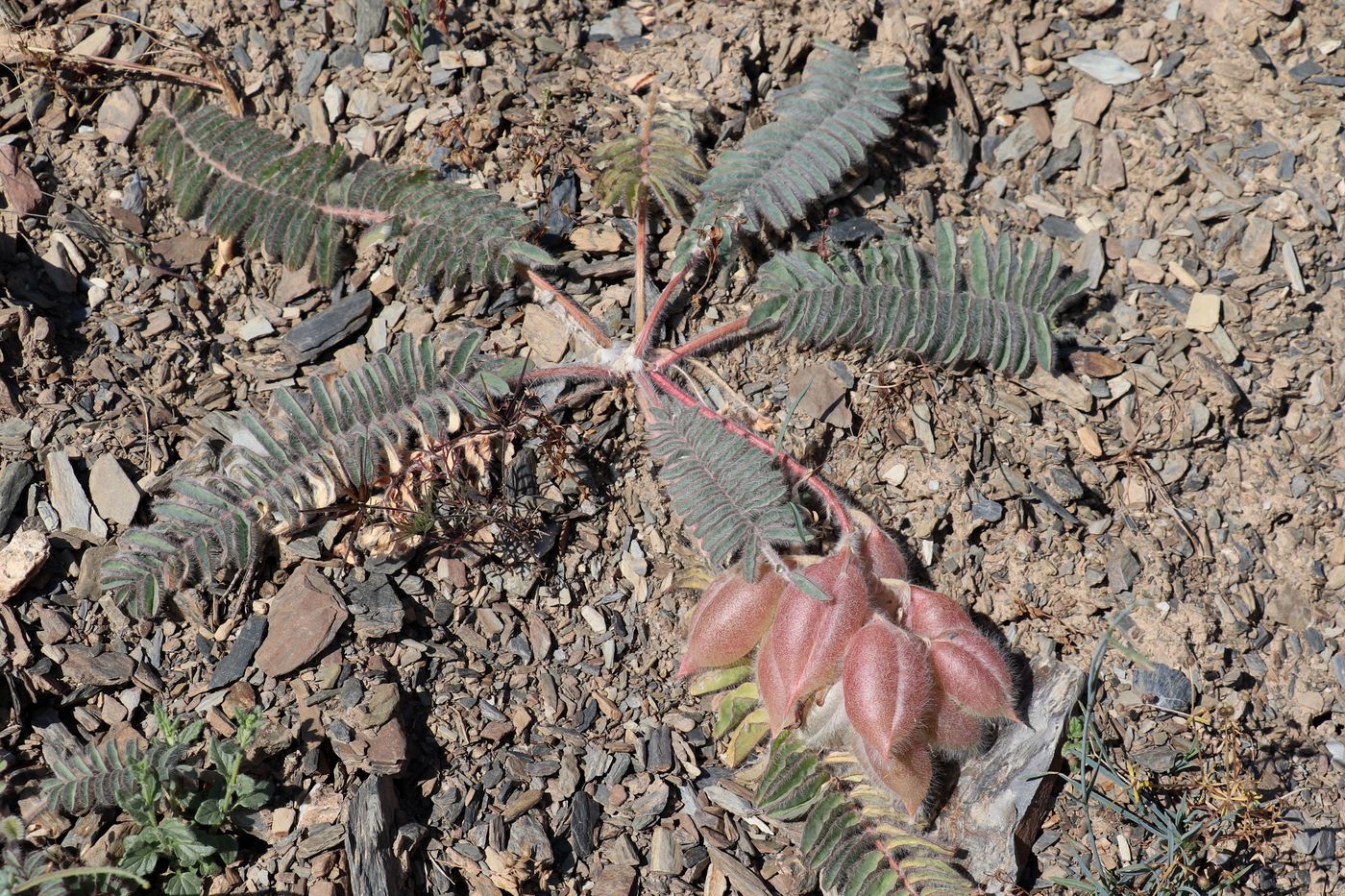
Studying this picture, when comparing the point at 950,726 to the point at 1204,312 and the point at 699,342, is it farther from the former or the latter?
the point at 1204,312

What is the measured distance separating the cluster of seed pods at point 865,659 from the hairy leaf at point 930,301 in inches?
24.0

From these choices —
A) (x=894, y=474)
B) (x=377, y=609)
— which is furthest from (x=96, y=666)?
(x=894, y=474)

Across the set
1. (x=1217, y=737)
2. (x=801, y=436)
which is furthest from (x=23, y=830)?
(x=1217, y=737)

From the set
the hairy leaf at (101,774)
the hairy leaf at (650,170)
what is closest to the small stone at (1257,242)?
the hairy leaf at (650,170)

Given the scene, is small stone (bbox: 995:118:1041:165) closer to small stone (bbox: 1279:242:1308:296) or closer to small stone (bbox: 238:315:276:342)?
small stone (bbox: 1279:242:1308:296)

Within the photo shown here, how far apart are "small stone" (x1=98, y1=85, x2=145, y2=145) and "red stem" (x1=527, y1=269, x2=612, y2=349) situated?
1218mm

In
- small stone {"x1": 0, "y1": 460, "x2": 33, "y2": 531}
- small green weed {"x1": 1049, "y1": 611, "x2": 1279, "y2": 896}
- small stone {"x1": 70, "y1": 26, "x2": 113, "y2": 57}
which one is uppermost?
small stone {"x1": 70, "y1": 26, "x2": 113, "y2": 57}

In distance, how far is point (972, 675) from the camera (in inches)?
83.3

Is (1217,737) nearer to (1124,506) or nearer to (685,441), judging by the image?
(1124,506)

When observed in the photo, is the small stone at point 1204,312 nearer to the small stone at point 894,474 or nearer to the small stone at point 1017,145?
the small stone at point 1017,145

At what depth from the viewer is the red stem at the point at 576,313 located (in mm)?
2674

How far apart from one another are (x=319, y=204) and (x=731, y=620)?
1576mm

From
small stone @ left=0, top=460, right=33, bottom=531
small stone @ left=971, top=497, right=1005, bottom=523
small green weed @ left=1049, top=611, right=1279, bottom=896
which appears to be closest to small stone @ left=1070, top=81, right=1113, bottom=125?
small stone @ left=971, top=497, right=1005, bottom=523

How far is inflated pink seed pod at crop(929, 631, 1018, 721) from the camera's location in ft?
6.95
